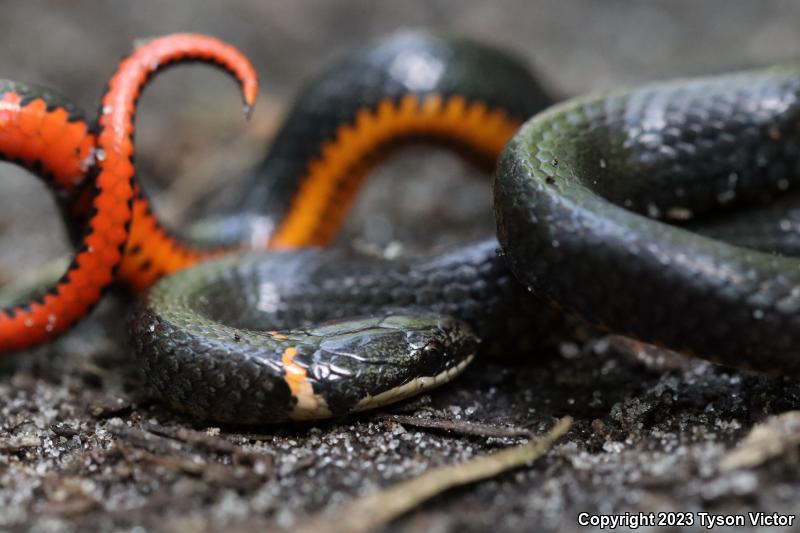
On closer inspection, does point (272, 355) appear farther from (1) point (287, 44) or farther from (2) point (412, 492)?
(1) point (287, 44)

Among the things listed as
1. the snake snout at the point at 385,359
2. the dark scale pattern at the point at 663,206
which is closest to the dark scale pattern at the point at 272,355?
the snake snout at the point at 385,359

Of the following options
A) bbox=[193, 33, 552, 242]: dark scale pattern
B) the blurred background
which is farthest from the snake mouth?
the blurred background

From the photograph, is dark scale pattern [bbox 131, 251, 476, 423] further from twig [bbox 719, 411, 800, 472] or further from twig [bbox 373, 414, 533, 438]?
twig [bbox 719, 411, 800, 472]

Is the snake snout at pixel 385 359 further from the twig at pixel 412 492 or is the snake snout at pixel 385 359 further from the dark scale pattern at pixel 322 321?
the twig at pixel 412 492

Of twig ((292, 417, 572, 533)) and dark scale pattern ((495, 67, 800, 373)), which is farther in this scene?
dark scale pattern ((495, 67, 800, 373))

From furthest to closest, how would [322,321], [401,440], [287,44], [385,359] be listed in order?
1. [287,44]
2. [322,321]
3. [385,359]
4. [401,440]

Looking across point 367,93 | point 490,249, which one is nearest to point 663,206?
point 490,249

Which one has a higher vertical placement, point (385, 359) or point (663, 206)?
point (663, 206)
